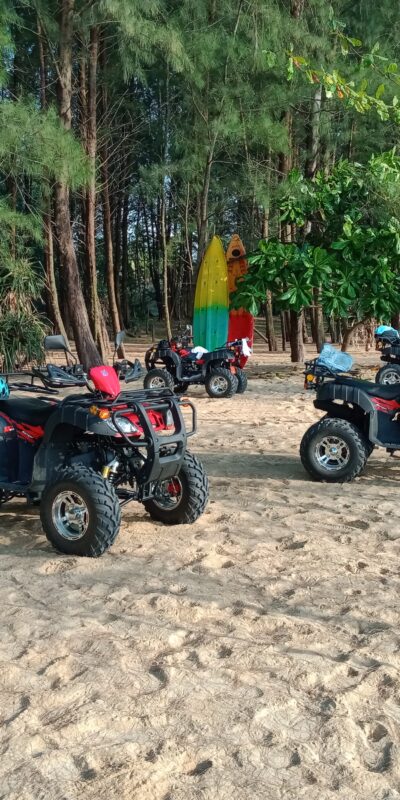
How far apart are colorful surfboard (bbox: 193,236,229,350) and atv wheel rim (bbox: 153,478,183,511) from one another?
10.5m

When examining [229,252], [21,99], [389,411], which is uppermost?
[21,99]

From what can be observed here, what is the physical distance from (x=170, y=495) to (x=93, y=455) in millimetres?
557

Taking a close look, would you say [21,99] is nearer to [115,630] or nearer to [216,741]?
[115,630]

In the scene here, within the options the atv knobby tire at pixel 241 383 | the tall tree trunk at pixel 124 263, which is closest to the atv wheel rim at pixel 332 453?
the atv knobby tire at pixel 241 383

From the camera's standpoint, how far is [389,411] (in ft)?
20.0

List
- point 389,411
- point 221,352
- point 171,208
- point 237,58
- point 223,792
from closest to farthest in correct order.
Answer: point 223,792 < point 389,411 < point 221,352 < point 237,58 < point 171,208

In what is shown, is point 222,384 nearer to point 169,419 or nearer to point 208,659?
point 169,419

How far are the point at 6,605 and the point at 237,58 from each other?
14143 mm

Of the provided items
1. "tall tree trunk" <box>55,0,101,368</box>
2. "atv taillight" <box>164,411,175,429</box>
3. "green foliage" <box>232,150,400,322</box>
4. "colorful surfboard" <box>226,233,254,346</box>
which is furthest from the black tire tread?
"atv taillight" <box>164,411,175,429</box>

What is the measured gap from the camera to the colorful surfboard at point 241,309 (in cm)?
1540

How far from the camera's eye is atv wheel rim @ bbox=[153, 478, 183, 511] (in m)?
4.66

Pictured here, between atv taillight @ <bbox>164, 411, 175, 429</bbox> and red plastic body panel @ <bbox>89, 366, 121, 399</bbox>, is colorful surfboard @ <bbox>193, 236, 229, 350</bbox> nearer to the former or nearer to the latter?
atv taillight @ <bbox>164, 411, 175, 429</bbox>

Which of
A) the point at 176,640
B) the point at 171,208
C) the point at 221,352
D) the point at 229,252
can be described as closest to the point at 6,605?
the point at 176,640

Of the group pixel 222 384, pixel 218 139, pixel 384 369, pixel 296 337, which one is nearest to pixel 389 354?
pixel 384 369
